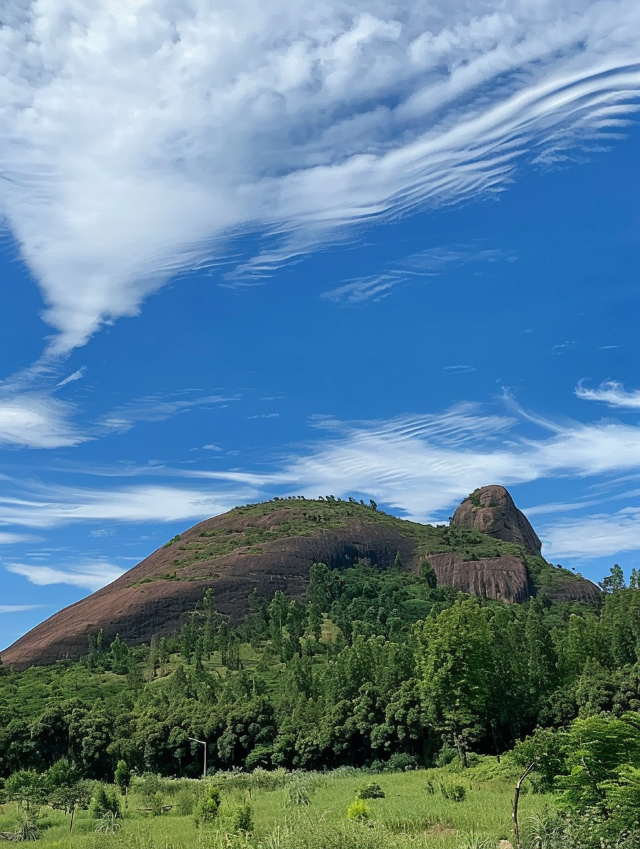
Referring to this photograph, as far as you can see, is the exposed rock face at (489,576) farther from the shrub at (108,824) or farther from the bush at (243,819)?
the bush at (243,819)

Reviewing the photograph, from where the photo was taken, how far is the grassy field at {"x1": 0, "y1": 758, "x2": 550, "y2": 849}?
42.3 feet

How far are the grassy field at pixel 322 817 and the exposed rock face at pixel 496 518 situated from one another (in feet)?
348

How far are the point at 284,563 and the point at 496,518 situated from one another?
51.3 m

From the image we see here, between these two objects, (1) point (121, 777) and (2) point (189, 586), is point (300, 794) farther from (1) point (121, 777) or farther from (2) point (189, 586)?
(2) point (189, 586)

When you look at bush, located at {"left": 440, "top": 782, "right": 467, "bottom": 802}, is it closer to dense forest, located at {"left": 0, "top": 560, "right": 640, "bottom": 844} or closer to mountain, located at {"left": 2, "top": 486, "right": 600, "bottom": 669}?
dense forest, located at {"left": 0, "top": 560, "right": 640, "bottom": 844}

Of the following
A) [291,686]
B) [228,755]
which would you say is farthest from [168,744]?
[291,686]

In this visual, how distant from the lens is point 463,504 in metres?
154

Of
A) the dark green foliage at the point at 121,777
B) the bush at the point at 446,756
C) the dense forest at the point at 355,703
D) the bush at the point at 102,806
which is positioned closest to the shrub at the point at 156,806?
the bush at the point at 102,806

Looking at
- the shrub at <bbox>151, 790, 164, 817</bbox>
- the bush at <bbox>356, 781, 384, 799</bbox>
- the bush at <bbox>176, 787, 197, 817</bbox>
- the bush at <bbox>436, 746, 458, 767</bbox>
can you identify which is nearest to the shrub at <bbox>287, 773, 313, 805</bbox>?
the bush at <bbox>356, 781, 384, 799</bbox>

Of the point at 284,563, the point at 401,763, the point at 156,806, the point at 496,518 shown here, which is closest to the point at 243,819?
the point at 156,806

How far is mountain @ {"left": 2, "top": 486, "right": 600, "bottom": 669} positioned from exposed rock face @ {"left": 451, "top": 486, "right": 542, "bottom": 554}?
0.90ft

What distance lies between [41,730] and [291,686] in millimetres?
20108

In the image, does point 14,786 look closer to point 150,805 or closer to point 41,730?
point 150,805

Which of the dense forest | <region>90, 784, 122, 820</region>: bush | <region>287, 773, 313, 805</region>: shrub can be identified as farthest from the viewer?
the dense forest
